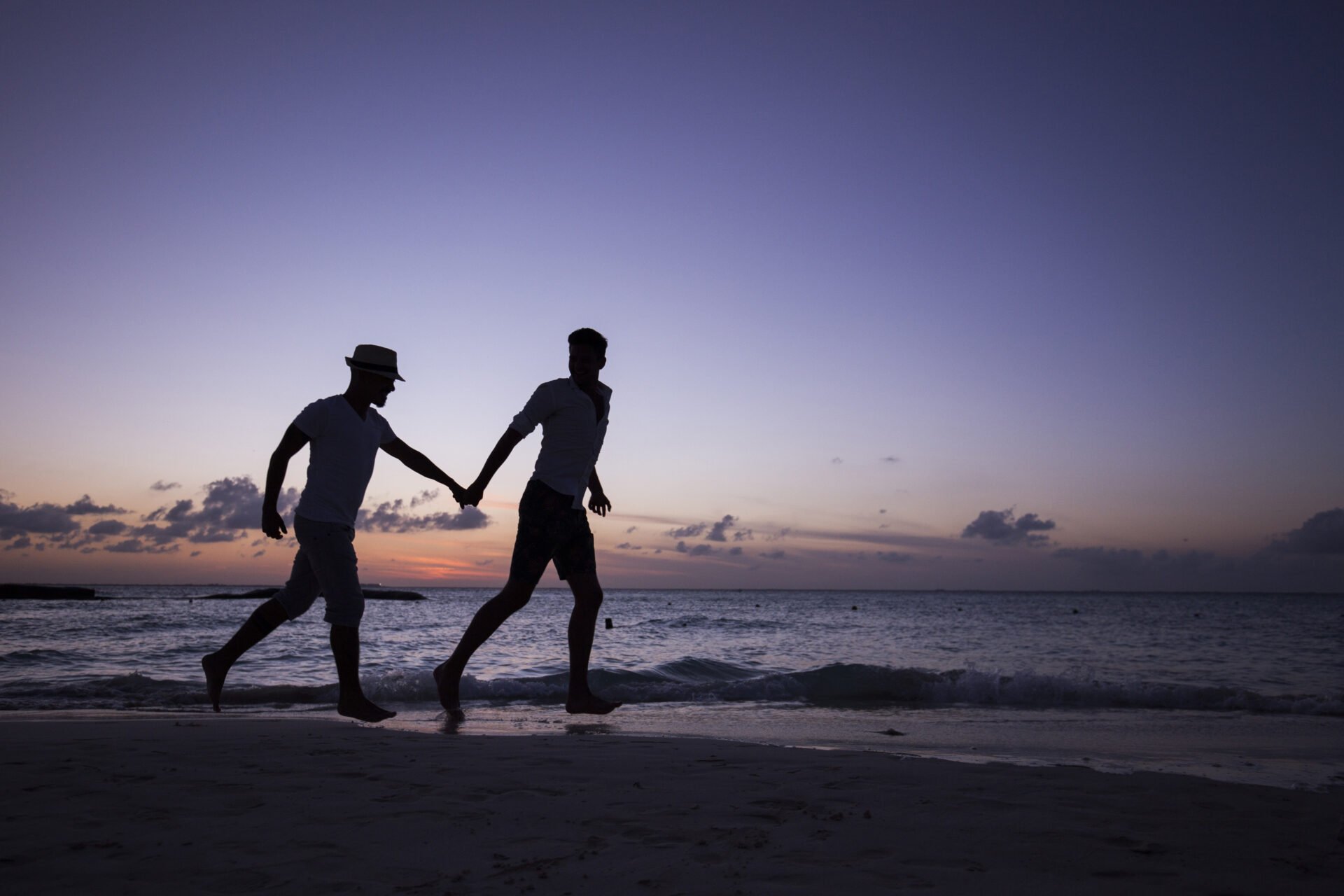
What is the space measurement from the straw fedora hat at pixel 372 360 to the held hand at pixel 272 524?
964mm

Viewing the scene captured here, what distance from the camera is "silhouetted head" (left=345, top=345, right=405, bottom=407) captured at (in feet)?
16.3

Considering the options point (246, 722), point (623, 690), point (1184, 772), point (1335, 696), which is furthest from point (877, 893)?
point (1335, 696)

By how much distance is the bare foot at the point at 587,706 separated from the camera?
17.6ft

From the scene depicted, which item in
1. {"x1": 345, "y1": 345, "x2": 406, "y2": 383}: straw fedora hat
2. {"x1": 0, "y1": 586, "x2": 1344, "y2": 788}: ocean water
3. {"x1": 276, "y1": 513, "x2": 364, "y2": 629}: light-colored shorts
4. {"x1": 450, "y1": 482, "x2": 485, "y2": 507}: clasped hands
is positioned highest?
{"x1": 345, "y1": 345, "x2": 406, "y2": 383}: straw fedora hat

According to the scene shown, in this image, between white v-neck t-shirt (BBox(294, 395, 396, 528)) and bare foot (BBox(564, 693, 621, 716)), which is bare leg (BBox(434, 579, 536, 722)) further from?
white v-neck t-shirt (BBox(294, 395, 396, 528))

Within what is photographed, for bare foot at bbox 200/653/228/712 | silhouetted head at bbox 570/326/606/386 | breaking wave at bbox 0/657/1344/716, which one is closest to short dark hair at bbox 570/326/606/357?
silhouetted head at bbox 570/326/606/386

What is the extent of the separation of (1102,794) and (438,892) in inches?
89.0

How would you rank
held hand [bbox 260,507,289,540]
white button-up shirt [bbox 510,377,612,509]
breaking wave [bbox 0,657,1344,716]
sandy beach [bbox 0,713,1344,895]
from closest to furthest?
sandy beach [bbox 0,713,1344,895] → held hand [bbox 260,507,289,540] → white button-up shirt [bbox 510,377,612,509] → breaking wave [bbox 0,657,1344,716]

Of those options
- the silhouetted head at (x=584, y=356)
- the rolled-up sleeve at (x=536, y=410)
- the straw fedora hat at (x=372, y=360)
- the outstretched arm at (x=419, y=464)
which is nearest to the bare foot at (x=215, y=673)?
the outstretched arm at (x=419, y=464)

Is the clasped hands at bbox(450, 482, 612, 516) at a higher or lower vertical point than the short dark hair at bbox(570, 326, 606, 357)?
lower

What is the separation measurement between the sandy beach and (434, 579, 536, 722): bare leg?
1.46 meters

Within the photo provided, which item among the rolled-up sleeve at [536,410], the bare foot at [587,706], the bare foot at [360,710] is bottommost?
the bare foot at [587,706]

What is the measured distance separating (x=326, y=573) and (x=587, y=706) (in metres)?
1.84

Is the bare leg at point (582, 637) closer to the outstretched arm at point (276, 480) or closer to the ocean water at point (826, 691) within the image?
the ocean water at point (826, 691)
